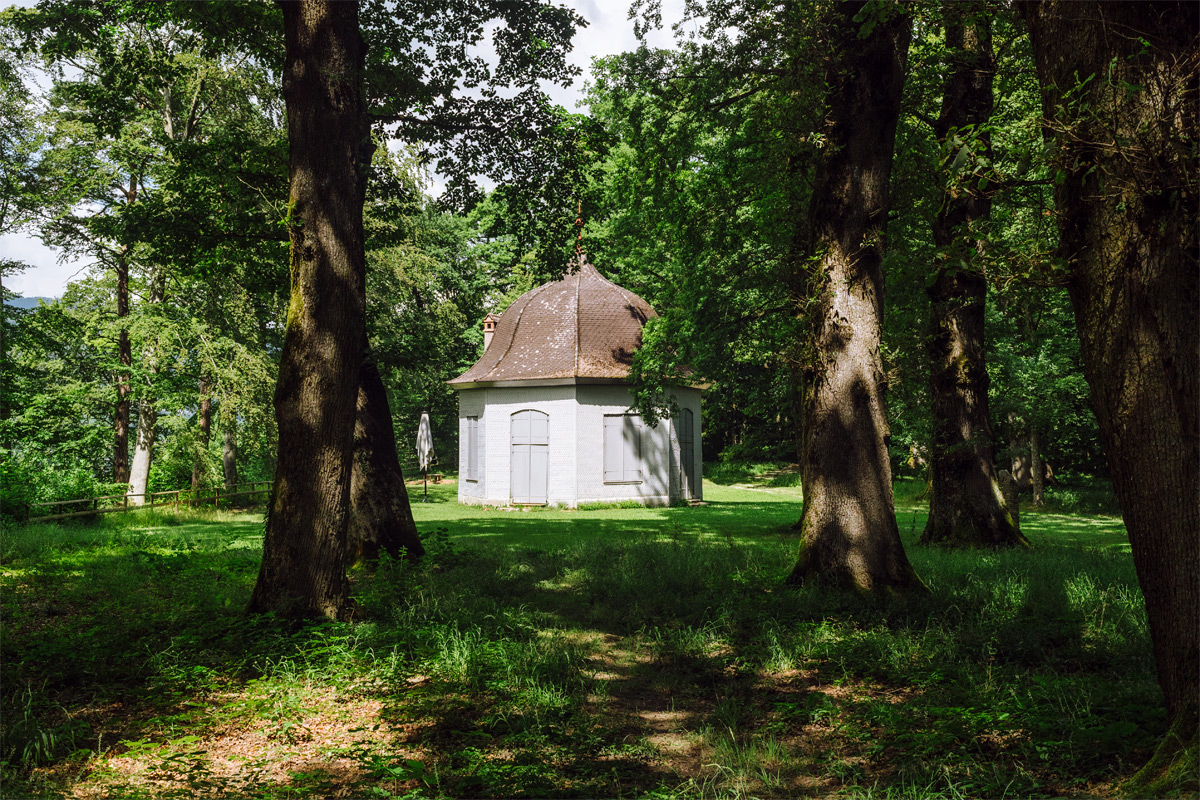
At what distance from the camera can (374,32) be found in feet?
37.2

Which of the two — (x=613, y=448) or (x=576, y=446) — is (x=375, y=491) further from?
(x=613, y=448)

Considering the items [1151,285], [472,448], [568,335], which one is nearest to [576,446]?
[568,335]

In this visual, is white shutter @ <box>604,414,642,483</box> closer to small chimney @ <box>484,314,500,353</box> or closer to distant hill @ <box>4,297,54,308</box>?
small chimney @ <box>484,314,500,353</box>

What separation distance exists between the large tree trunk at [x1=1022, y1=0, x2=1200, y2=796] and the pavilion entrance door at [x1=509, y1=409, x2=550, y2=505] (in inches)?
791

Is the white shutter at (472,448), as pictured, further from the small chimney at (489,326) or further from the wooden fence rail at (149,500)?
the wooden fence rail at (149,500)

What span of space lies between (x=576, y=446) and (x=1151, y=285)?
1975cm

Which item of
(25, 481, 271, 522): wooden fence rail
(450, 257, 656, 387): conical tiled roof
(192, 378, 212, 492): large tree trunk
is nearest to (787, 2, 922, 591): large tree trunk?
(25, 481, 271, 522): wooden fence rail

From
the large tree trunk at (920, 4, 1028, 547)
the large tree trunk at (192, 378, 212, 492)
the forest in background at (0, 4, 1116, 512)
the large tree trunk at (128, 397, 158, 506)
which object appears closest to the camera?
the forest in background at (0, 4, 1116, 512)

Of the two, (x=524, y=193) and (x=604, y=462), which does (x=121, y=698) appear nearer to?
(x=524, y=193)

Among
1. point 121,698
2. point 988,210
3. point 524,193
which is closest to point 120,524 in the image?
point 524,193

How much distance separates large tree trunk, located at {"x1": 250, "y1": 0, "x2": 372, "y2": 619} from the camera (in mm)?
6660

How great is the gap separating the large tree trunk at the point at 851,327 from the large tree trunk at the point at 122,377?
1860cm

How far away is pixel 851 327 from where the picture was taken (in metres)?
7.97

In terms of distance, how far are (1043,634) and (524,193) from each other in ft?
31.5
